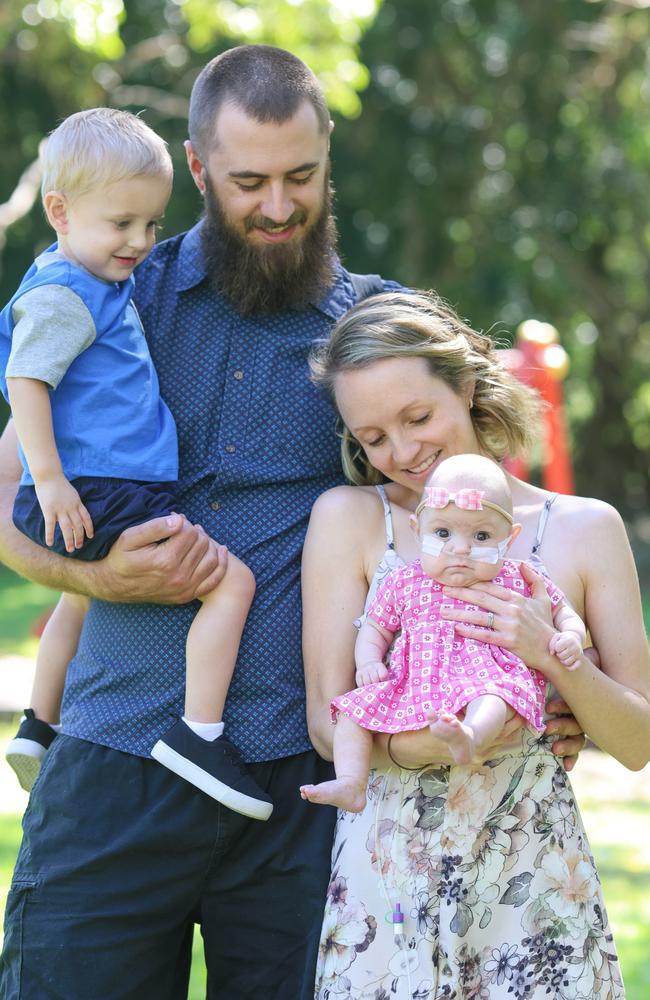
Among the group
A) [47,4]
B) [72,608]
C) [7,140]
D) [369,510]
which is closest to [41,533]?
[72,608]

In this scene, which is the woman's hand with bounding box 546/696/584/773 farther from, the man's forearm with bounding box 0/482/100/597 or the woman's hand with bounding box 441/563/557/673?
the man's forearm with bounding box 0/482/100/597

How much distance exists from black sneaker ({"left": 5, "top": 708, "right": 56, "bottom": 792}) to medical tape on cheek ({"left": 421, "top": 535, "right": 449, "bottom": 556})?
1.08 meters

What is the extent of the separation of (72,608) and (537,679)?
1.12 metres

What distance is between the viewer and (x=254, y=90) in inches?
110

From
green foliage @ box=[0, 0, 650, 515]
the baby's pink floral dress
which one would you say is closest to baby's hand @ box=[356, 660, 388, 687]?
the baby's pink floral dress

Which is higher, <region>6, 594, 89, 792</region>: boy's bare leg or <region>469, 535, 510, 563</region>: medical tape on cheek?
<region>469, 535, 510, 563</region>: medical tape on cheek

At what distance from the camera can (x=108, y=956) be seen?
261 centimetres

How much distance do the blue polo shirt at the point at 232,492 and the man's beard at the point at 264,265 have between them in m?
0.03

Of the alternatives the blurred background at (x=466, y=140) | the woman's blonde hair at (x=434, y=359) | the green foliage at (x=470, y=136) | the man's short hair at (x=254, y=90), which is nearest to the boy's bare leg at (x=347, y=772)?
the woman's blonde hair at (x=434, y=359)

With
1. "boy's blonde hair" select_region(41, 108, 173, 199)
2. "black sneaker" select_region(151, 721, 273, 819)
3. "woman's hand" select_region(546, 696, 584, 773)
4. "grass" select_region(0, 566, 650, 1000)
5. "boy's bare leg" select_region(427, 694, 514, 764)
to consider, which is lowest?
"grass" select_region(0, 566, 650, 1000)

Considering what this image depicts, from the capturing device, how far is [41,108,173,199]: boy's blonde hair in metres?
2.60

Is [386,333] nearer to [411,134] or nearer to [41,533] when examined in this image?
[41,533]

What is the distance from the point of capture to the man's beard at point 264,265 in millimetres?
2830

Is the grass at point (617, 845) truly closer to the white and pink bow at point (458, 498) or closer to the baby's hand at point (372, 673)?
the baby's hand at point (372, 673)
